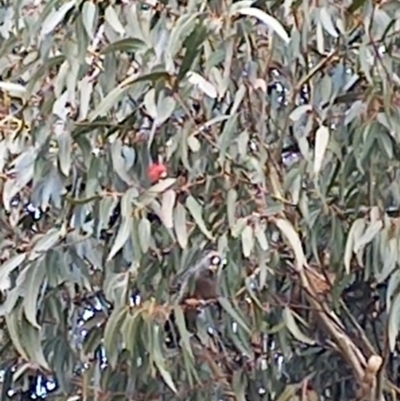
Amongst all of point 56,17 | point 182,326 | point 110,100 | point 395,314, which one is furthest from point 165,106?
point 395,314

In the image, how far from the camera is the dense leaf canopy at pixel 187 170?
1280 millimetres

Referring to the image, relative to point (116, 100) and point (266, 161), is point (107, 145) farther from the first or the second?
point (266, 161)

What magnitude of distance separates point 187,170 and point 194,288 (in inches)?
7.7

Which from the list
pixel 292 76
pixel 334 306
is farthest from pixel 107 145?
pixel 334 306

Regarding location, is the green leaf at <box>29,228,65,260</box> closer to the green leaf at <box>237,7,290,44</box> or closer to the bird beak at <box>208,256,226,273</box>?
the bird beak at <box>208,256,226,273</box>

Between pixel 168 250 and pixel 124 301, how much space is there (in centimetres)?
11

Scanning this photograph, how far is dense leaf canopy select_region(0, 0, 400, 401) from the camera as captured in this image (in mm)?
1280

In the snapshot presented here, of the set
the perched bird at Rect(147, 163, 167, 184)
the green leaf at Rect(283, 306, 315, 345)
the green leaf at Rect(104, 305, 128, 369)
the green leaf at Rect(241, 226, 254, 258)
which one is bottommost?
the green leaf at Rect(283, 306, 315, 345)

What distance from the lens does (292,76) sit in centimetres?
143

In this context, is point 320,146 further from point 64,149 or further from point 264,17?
point 64,149

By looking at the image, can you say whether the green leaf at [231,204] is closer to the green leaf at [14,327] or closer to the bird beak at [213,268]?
the bird beak at [213,268]

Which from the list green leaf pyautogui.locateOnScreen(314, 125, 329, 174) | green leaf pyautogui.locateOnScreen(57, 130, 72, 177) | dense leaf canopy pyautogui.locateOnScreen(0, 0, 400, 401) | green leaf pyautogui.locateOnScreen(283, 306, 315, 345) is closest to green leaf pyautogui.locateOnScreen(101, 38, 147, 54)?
dense leaf canopy pyautogui.locateOnScreen(0, 0, 400, 401)

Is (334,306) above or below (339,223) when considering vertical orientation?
below

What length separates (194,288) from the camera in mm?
1438
